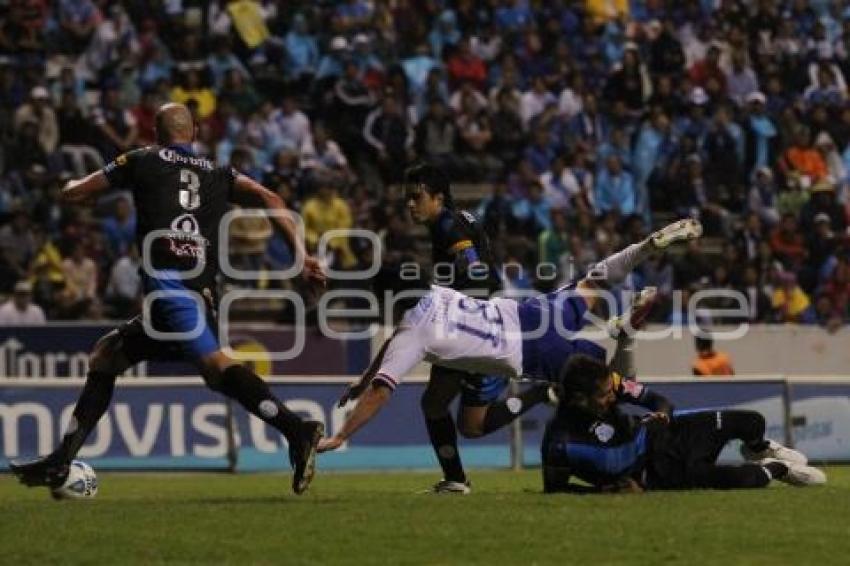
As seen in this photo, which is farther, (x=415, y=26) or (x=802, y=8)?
(x=802, y=8)

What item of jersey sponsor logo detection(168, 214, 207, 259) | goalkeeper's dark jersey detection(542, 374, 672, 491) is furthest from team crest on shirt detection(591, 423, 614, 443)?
jersey sponsor logo detection(168, 214, 207, 259)

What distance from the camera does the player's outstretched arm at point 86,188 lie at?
488 inches

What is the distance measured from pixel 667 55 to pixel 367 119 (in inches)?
198

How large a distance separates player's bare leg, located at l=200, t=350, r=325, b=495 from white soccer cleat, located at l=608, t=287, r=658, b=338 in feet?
7.96

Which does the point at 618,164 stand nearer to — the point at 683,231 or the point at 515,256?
the point at 515,256

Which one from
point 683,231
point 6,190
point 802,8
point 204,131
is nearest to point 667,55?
point 802,8

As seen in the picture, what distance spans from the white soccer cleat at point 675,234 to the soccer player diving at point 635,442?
0.95 meters

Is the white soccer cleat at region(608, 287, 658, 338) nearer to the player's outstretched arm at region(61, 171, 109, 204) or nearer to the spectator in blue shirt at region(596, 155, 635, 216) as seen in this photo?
the player's outstretched arm at region(61, 171, 109, 204)

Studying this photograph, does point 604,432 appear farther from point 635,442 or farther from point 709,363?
point 709,363

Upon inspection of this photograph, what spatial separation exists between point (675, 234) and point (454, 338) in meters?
1.73

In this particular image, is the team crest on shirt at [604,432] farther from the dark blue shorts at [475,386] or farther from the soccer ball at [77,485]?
the soccer ball at [77,485]

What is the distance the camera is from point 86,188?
12406 millimetres

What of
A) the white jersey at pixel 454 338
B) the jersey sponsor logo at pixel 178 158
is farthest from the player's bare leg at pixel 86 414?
the white jersey at pixel 454 338

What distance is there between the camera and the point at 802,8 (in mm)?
30359
